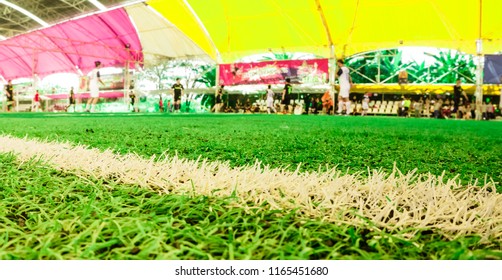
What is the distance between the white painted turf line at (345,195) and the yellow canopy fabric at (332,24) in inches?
641

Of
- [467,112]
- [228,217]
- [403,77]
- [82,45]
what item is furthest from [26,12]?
[228,217]

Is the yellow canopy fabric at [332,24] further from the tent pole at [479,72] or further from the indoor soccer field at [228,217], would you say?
the indoor soccer field at [228,217]

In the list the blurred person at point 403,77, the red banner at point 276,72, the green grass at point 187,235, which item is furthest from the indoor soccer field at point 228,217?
the red banner at point 276,72

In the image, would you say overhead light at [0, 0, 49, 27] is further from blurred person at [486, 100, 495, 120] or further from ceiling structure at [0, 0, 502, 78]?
blurred person at [486, 100, 495, 120]

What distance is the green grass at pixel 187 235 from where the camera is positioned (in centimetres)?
68

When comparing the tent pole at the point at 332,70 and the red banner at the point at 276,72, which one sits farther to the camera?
the red banner at the point at 276,72

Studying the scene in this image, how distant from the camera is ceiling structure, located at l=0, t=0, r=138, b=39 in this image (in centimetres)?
1864

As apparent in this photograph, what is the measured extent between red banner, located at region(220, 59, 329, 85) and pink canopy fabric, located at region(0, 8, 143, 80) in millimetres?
6911

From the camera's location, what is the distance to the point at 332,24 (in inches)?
691

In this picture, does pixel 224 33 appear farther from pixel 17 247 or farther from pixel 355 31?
pixel 17 247

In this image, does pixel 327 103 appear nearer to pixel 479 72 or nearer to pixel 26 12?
pixel 479 72

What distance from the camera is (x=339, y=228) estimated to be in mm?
800

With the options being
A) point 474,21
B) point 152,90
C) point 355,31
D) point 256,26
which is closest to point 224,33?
point 256,26

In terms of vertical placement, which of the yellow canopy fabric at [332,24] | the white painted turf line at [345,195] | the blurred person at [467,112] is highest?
the yellow canopy fabric at [332,24]
